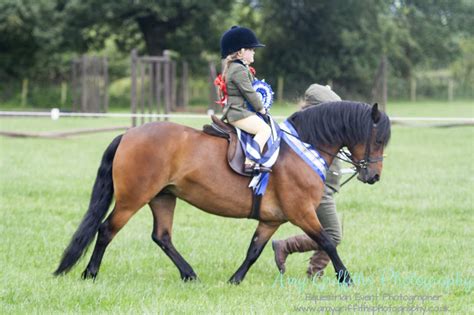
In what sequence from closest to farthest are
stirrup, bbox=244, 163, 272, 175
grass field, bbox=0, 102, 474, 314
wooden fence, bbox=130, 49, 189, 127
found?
grass field, bbox=0, 102, 474, 314 → stirrup, bbox=244, 163, 272, 175 → wooden fence, bbox=130, 49, 189, 127

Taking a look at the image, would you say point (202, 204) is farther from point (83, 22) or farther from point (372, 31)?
point (372, 31)

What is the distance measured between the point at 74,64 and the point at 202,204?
93.0ft

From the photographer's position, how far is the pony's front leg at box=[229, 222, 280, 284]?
6.99 m

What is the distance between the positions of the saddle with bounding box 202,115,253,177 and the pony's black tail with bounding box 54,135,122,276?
0.82m

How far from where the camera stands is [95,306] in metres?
5.91

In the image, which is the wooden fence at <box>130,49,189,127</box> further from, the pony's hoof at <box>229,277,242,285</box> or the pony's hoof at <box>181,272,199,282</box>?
the pony's hoof at <box>229,277,242,285</box>

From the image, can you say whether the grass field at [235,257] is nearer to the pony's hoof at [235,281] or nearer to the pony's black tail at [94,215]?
the pony's hoof at [235,281]

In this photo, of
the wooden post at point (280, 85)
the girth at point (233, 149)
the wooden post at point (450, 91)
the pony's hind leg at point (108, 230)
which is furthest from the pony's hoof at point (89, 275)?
the wooden post at point (450, 91)

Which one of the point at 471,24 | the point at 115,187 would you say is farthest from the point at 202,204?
the point at 471,24

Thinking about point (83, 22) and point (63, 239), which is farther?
point (83, 22)

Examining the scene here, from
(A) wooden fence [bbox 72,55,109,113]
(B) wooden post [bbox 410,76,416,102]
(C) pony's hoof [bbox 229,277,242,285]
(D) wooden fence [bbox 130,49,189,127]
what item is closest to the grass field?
(C) pony's hoof [bbox 229,277,242,285]

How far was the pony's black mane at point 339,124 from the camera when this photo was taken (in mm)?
6965

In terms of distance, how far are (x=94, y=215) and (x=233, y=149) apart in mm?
1336

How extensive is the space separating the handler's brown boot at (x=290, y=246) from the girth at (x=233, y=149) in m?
0.68
